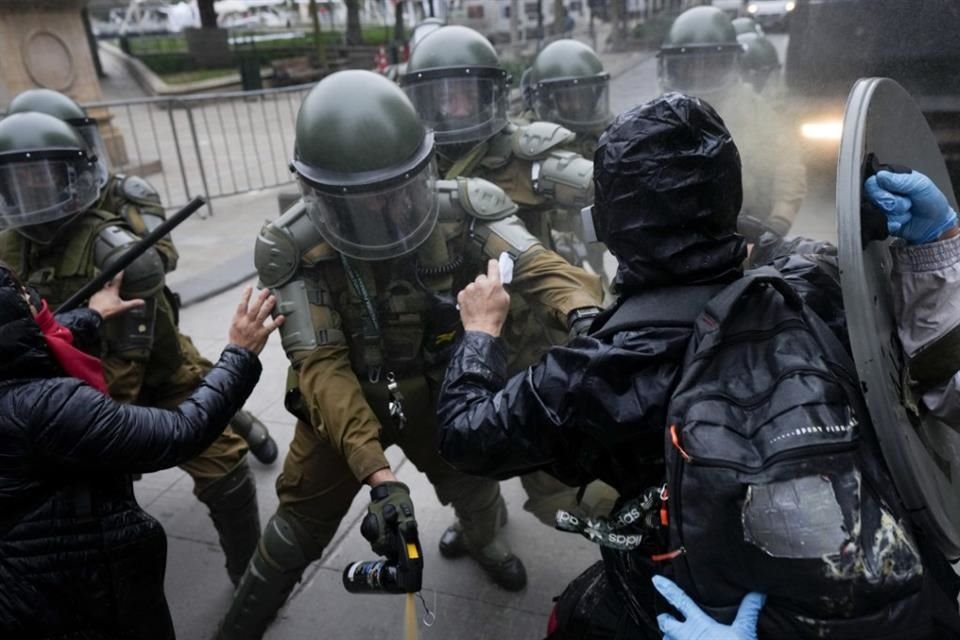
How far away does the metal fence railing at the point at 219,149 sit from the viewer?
30.9ft

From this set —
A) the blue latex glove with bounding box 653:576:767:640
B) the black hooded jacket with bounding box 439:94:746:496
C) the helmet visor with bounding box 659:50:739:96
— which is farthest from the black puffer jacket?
the helmet visor with bounding box 659:50:739:96

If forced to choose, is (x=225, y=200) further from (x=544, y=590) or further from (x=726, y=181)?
(x=726, y=181)

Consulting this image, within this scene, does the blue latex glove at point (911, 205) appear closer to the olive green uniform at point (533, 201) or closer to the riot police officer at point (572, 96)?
the olive green uniform at point (533, 201)

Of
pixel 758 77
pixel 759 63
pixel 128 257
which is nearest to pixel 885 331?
pixel 128 257

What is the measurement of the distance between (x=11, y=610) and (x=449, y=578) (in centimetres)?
165

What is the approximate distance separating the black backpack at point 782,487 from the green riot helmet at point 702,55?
3.52 m

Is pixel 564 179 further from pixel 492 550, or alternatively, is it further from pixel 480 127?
pixel 492 550

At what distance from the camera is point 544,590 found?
2949 millimetres

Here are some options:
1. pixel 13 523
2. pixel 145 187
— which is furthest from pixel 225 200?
pixel 13 523

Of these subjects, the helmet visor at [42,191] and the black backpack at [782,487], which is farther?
the helmet visor at [42,191]

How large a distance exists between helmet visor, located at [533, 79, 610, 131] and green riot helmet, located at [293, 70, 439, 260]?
2.29 m

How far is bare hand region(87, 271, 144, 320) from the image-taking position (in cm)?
261

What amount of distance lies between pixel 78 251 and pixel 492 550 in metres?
2.01

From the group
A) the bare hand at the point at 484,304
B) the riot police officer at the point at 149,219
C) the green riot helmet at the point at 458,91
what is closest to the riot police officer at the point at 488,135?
the green riot helmet at the point at 458,91
